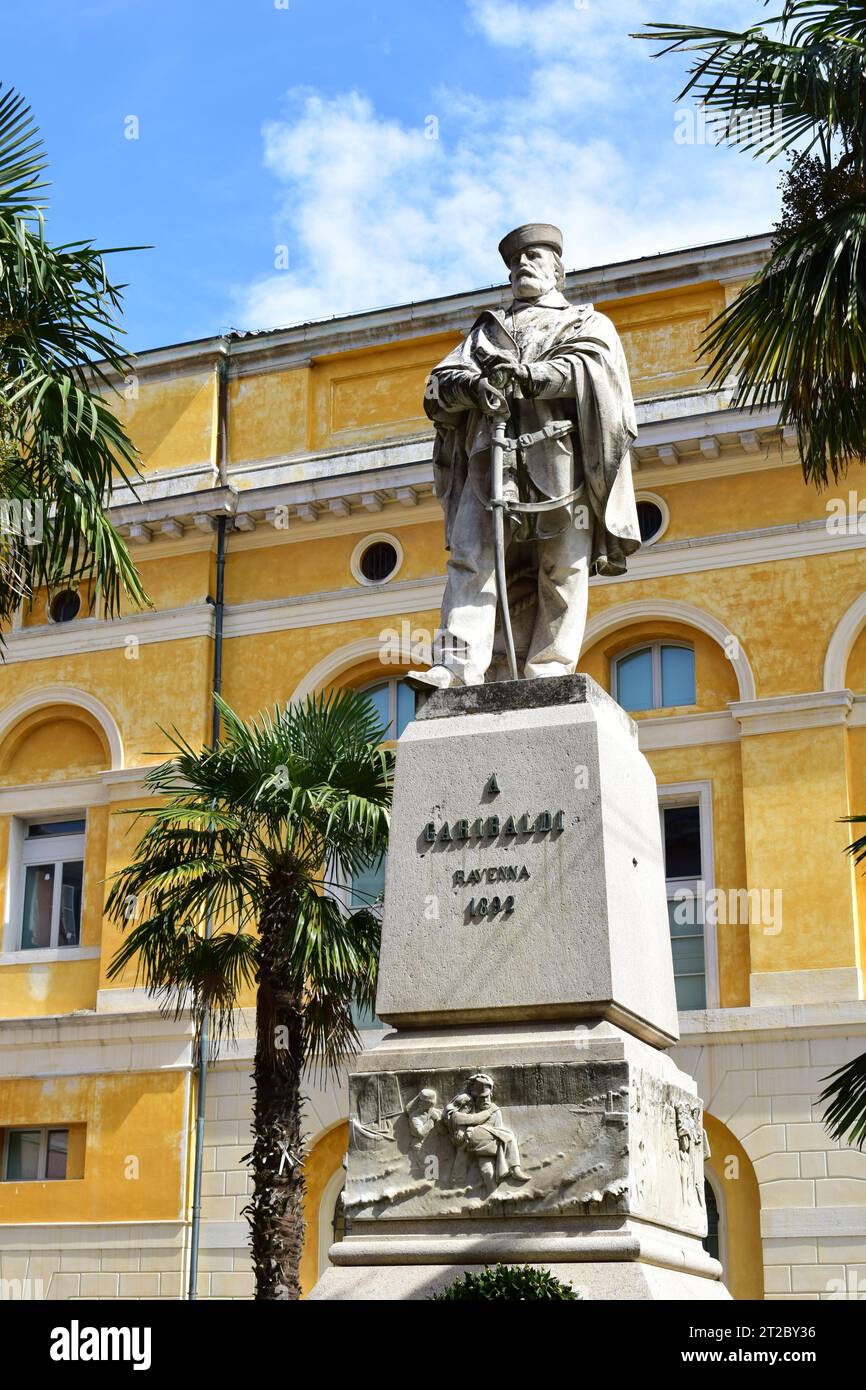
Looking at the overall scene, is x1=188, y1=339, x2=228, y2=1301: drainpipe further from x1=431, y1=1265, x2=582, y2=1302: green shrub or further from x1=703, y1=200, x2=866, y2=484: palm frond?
x1=431, y1=1265, x2=582, y2=1302: green shrub

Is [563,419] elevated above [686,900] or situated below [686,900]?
below

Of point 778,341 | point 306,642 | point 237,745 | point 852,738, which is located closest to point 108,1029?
point 306,642

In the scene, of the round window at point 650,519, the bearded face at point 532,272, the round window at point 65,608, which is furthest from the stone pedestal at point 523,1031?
the round window at point 65,608

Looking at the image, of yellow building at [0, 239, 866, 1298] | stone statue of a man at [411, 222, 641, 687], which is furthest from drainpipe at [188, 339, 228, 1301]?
stone statue of a man at [411, 222, 641, 687]

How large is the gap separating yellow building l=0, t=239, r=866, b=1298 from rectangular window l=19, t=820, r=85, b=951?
0.14ft

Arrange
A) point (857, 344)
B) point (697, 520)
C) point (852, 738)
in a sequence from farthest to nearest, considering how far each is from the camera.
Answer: point (697, 520) → point (852, 738) → point (857, 344)

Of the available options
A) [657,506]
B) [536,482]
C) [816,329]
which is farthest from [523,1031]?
[657,506]

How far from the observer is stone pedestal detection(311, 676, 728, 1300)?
6914 mm

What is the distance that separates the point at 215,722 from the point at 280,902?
844cm

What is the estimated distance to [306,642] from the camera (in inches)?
1022

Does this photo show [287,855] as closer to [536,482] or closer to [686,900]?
[686,900]

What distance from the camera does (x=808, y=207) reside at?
42.3ft
